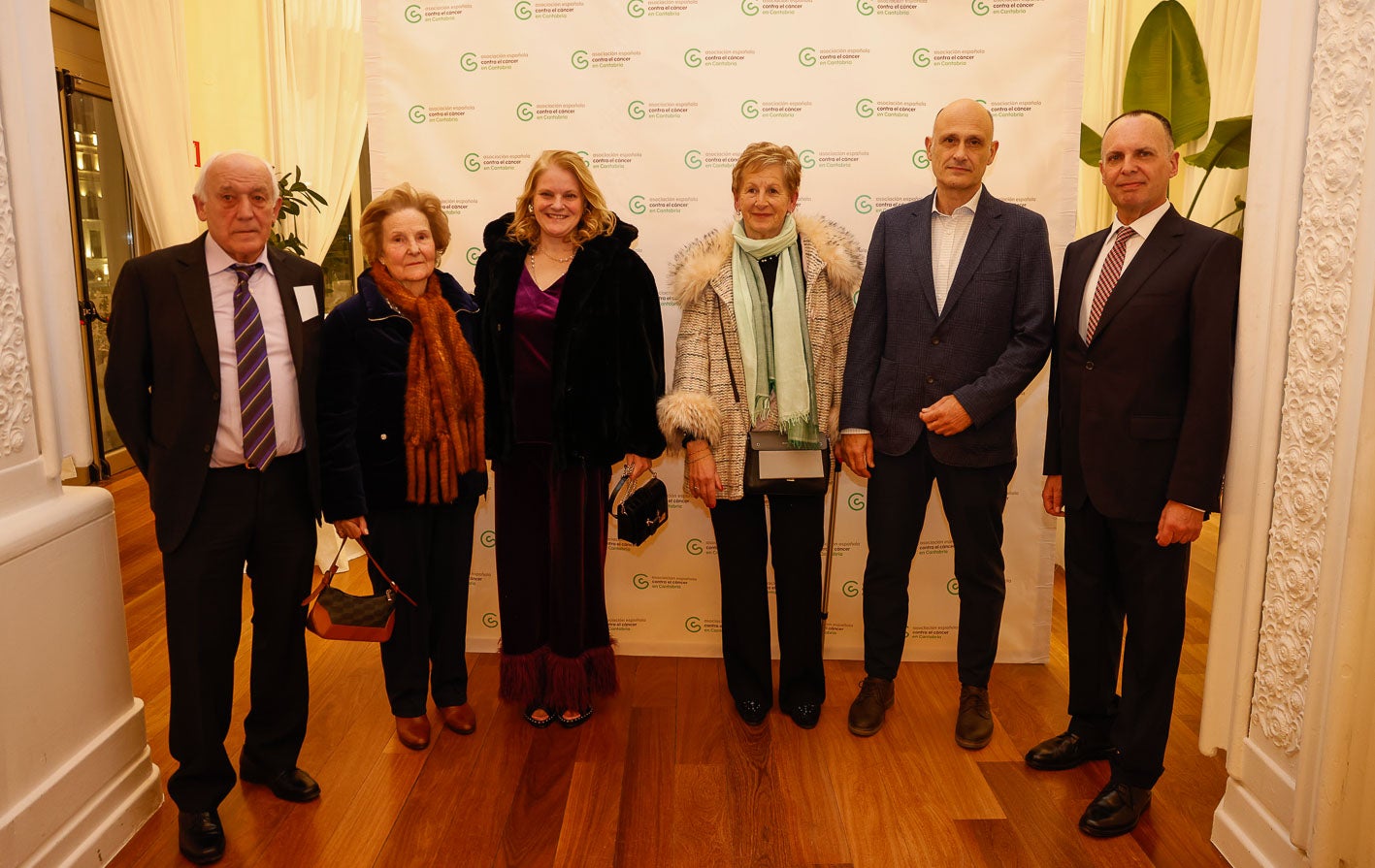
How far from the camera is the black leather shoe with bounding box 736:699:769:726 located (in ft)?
9.59

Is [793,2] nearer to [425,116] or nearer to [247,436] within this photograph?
[425,116]

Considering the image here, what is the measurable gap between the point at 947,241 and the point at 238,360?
6.50 ft

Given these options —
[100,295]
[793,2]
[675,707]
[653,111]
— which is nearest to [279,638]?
[675,707]

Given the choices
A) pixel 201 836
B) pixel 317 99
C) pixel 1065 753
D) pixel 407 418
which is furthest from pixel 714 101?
pixel 317 99

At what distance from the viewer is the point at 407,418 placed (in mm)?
2566

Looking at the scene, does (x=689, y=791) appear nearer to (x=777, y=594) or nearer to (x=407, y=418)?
(x=777, y=594)

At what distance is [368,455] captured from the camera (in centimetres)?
255

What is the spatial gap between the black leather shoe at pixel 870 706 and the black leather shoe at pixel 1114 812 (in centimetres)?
68

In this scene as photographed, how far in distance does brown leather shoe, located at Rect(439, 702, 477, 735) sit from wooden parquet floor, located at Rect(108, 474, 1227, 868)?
0.15 feet

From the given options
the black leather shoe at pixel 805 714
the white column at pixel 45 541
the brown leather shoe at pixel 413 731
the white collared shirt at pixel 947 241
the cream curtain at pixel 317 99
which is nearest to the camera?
the white column at pixel 45 541

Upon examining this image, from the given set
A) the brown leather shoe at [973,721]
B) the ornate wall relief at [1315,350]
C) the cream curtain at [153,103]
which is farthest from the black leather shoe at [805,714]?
the cream curtain at [153,103]

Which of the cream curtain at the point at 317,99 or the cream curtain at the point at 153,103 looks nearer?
the cream curtain at the point at 153,103

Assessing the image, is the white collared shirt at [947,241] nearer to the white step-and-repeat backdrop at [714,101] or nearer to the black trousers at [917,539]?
the black trousers at [917,539]

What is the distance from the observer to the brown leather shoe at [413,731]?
9.13ft
